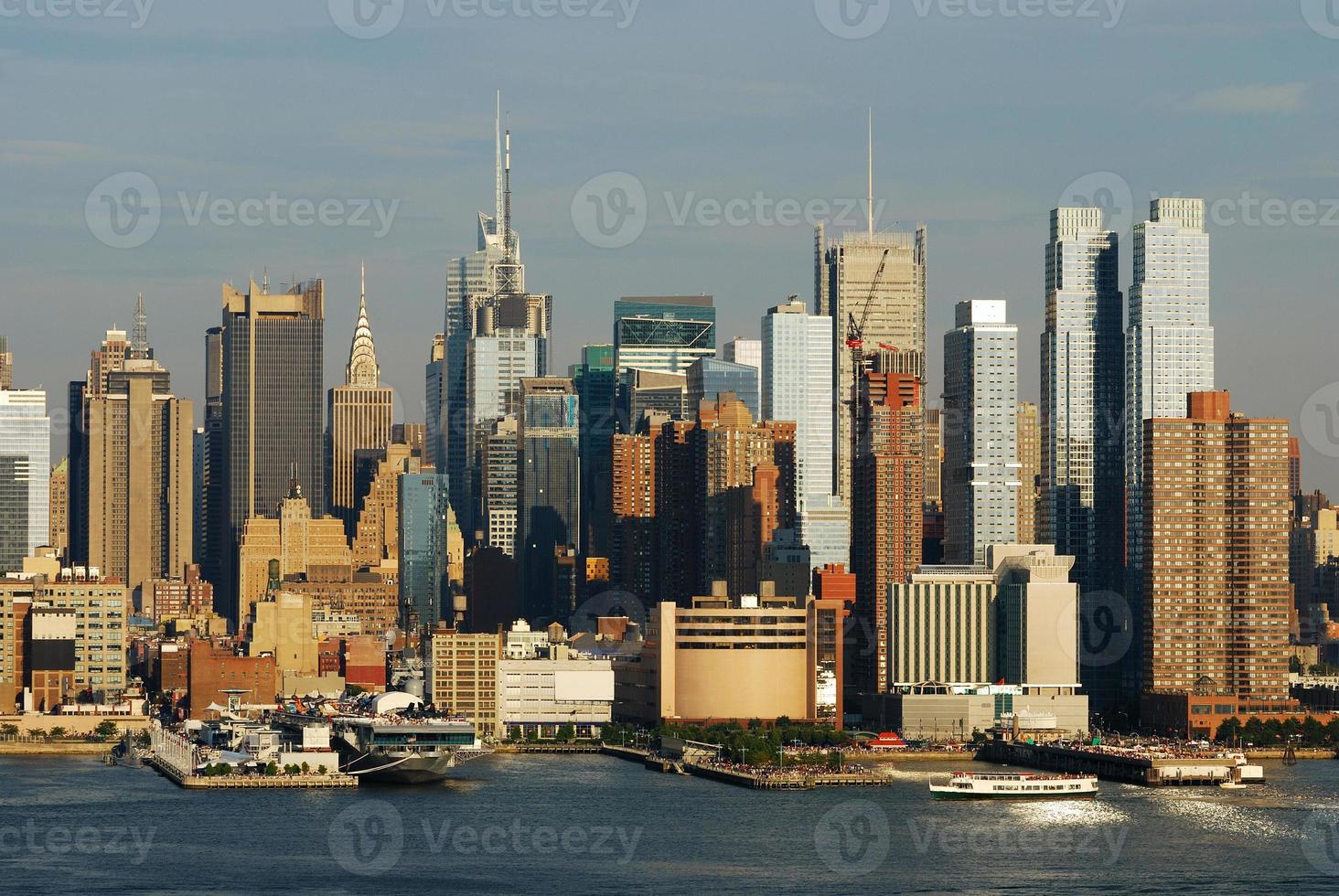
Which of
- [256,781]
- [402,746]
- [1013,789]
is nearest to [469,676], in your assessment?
[402,746]

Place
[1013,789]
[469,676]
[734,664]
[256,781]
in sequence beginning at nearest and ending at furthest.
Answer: [1013,789], [256,781], [734,664], [469,676]

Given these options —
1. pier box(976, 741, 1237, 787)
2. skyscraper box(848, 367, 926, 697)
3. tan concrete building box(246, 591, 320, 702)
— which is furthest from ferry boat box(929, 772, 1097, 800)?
tan concrete building box(246, 591, 320, 702)

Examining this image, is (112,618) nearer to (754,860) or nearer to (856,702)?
(856,702)

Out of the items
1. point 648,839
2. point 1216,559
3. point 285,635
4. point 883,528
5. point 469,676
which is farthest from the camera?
point 285,635

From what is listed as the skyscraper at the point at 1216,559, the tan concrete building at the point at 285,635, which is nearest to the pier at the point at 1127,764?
the skyscraper at the point at 1216,559

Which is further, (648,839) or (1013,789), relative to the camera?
(1013,789)

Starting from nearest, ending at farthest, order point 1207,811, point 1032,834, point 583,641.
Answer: point 1032,834 < point 1207,811 < point 583,641

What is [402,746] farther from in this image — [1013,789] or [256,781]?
[1013,789]

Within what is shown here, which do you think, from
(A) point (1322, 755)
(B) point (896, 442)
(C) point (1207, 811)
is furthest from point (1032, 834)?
(B) point (896, 442)
